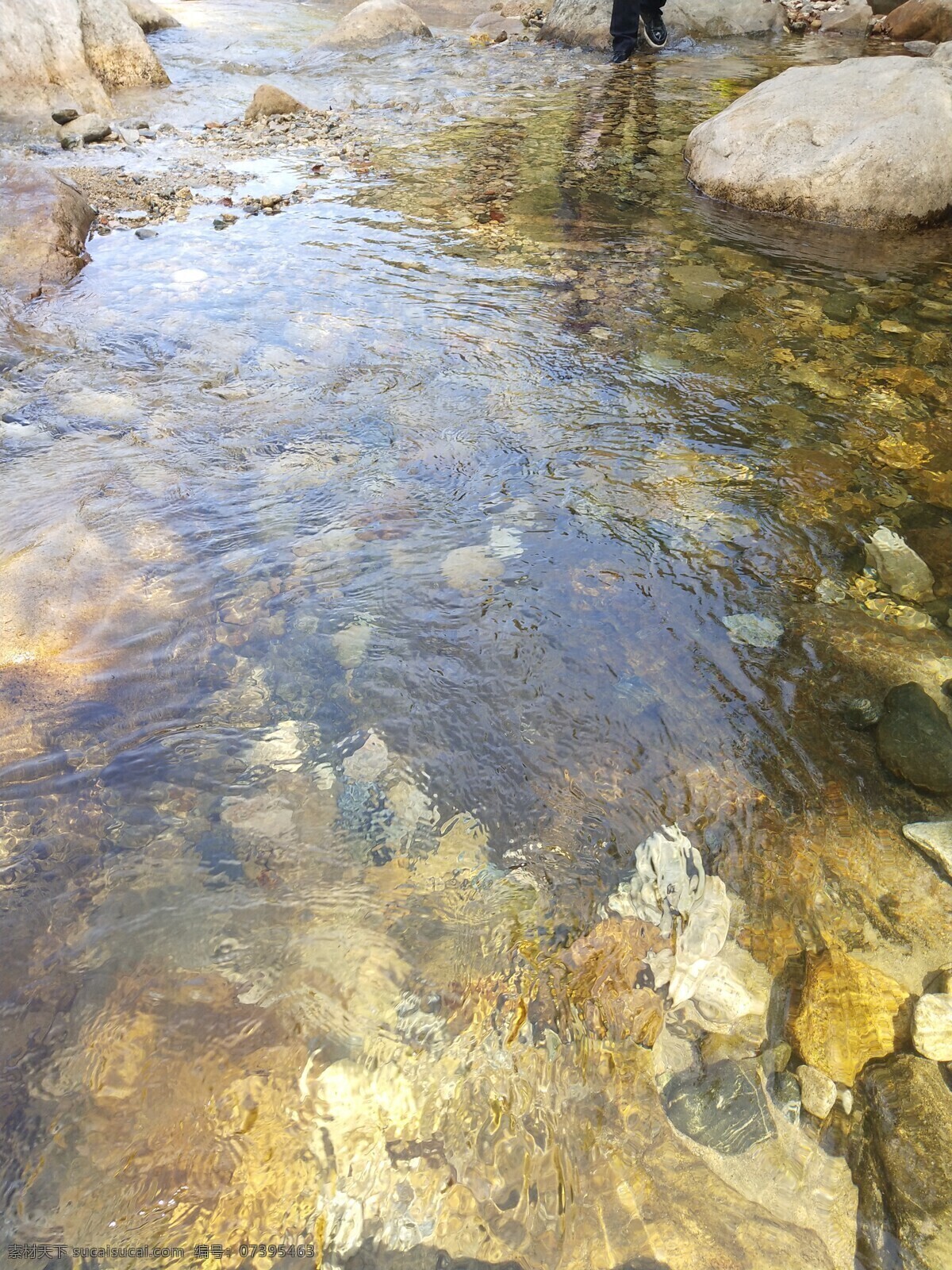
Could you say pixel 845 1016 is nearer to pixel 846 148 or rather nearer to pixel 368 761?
pixel 368 761

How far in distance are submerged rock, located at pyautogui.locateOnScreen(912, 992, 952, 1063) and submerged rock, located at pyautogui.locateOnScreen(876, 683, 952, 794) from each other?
685mm

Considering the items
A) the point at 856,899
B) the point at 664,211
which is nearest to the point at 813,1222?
the point at 856,899

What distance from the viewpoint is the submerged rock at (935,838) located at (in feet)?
7.07

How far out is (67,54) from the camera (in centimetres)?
912

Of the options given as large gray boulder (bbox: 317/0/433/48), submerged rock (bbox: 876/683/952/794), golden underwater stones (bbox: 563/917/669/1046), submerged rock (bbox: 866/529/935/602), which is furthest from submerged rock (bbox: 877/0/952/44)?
golden underwater stones (bbox: 563/917/669/1046)

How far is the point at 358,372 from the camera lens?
4.20 metres

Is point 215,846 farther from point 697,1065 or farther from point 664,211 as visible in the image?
point 664,211

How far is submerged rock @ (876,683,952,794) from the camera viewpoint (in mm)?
2344

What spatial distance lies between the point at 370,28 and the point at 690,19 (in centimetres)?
506

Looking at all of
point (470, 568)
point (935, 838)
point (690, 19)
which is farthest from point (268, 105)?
point (935, 838)

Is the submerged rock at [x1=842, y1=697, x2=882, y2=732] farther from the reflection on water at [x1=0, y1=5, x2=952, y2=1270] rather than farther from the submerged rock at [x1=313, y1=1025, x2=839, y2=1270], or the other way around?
the submerged rock at [x1=313, y1=1025, x2=839, y2=1270]

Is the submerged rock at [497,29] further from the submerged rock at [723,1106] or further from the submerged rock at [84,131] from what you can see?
the submerged rock at [723,1106]

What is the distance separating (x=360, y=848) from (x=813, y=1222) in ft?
4.22

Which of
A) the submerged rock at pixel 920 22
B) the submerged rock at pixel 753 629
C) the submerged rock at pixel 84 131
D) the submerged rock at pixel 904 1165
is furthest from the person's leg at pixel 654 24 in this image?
the submerged rock at pixel 904 1165
